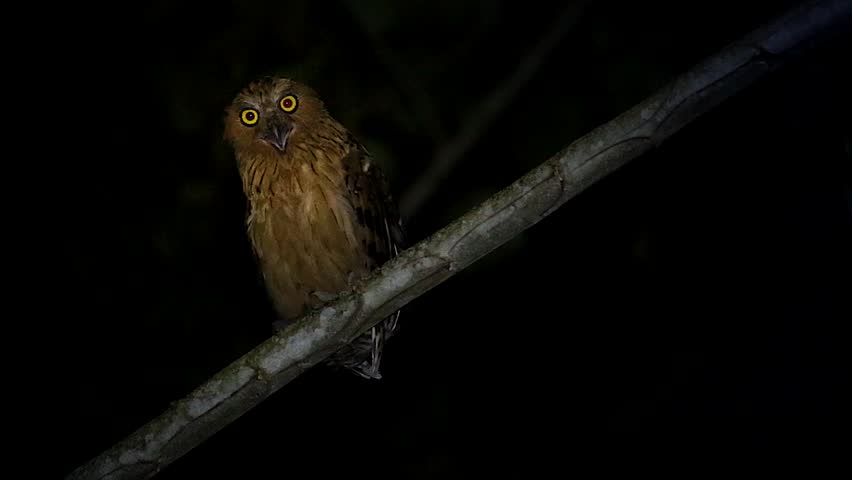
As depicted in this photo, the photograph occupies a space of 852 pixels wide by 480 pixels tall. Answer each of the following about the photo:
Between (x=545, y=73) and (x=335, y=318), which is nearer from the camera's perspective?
(x=335, y=318)

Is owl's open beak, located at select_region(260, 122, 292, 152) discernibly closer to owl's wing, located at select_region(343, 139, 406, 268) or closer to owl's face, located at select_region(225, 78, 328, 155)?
owl's face, located at select_region(225, 78, 328, 155)

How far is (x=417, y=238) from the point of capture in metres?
4.59

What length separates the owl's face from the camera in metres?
3.31

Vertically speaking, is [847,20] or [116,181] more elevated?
[116,181]

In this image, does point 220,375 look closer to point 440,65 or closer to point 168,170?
point 168,170

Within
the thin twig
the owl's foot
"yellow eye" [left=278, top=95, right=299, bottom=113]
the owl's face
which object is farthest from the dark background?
"yellow eye" [left=278, top=95, right=299, bottom=113]

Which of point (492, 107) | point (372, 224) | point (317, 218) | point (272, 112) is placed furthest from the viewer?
point (492, 107)

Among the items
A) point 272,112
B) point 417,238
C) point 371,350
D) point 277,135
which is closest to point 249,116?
point 272,112

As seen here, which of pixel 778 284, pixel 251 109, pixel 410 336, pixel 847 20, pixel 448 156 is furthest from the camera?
pixel 410 336

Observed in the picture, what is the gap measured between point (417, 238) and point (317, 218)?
1.52 m

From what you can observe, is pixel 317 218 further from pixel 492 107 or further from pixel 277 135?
pixel 492 107

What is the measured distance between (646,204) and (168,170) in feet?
8.02

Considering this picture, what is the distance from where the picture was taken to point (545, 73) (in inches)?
184

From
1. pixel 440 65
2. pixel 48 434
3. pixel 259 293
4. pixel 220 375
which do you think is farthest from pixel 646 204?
pixel 48 434
